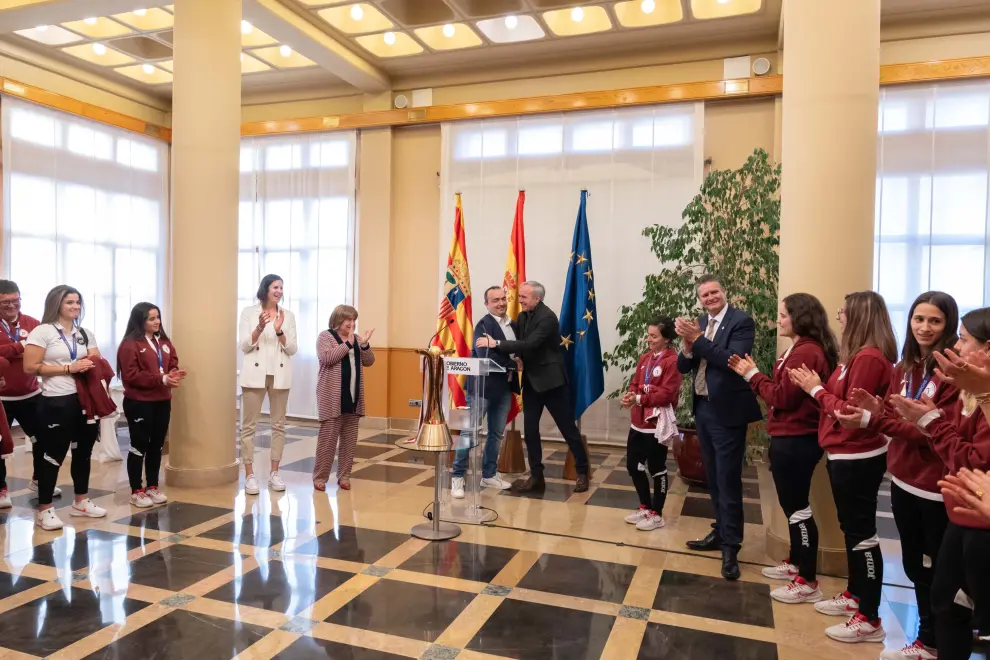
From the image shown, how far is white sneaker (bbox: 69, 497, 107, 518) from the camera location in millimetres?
4480

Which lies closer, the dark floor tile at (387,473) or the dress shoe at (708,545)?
the dress shoe at (708,545)

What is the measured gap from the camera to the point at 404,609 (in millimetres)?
3201

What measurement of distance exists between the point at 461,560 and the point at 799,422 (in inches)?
75.4

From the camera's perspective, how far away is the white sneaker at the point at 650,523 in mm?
4477

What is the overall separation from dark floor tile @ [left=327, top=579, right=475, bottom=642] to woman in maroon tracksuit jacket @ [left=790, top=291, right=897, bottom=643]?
1.66 metres

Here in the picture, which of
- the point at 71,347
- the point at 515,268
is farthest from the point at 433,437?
the point at 515,268

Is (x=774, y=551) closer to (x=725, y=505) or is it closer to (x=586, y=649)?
(x=725, y=505)

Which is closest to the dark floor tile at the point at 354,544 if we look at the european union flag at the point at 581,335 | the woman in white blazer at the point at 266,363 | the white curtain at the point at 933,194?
the woman in white blazer at the point at 266,363

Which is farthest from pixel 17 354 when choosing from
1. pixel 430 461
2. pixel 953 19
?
pixel 953 19

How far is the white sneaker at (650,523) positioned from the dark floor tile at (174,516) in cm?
275

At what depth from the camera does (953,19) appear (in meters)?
6.33

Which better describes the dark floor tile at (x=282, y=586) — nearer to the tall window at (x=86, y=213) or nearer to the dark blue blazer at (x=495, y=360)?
the dark blue blazer at (x=495, y=360)

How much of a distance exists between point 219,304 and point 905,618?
15.9 ft

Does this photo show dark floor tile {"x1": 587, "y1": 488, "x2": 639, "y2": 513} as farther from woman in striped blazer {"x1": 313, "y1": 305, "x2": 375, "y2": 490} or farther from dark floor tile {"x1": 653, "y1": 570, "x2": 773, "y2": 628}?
woman in striped blazer {"x1": 313, "y1": 305, "x2": 375, "y2": 490}
